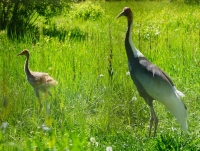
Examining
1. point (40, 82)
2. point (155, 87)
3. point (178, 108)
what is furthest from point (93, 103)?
point (178, 108)

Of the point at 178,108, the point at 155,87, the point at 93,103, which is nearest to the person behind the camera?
the point at 178,108

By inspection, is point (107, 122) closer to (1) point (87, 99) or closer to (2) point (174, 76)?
(1) point (87, 99)

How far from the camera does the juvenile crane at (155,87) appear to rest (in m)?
4.09

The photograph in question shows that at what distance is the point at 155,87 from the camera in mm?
4254

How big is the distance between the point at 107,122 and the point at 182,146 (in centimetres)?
91

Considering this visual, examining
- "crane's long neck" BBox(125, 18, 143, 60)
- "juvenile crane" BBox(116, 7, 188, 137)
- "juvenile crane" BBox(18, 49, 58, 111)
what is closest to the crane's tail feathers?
"juvenile crane" BBox(116, 7, 188, 137)

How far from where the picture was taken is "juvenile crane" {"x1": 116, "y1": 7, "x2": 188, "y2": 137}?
4090 mm

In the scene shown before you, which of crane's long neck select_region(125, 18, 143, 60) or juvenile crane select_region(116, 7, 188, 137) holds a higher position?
crane's long neck select_region(125, 18, 143, 60)

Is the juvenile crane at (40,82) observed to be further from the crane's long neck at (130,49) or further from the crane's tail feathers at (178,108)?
the crane's tail feathers at (178,108)

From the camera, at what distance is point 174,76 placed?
5.45m

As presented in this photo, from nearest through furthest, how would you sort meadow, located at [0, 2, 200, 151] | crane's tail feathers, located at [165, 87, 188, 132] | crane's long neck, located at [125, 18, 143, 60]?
meadow, located at [0, 2, 200, 151]
crane's tail feathers, located at [165, 87, 188, 132]
crane's long neck, located at [125, 18, 143, 60]

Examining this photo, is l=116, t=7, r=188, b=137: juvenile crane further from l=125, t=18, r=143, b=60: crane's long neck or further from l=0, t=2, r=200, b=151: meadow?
l=0, t=2, r=200, b=151: meadow

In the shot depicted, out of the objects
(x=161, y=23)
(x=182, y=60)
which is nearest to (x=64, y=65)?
(x=182, y=60)

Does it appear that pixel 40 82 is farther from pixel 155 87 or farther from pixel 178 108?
pixel 178 108
